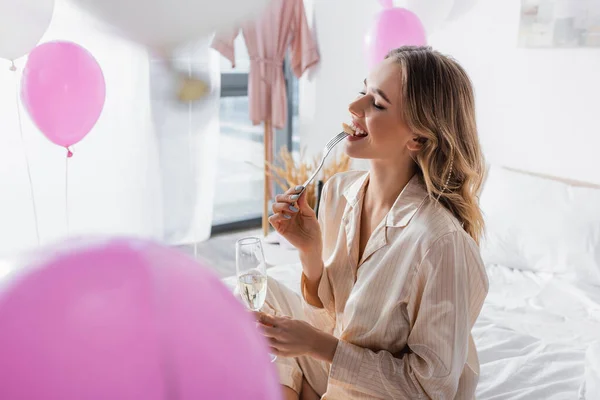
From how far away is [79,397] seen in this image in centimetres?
46

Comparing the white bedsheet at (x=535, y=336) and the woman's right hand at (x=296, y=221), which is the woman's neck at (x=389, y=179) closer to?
the woman's right hand at (x=296, y=221)

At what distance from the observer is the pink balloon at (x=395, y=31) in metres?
2.56

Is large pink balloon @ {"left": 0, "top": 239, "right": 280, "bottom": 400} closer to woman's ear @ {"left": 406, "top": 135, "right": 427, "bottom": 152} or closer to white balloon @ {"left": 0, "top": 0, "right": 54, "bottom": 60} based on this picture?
woman's ear @ {"left": 406, "top": 135, "right": 427, "bottom": 152}

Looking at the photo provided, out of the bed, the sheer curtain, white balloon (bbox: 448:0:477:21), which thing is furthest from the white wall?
the sheer curtain

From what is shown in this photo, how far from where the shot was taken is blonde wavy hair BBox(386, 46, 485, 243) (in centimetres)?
130

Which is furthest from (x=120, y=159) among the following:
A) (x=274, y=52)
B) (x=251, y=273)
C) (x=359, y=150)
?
(x=251, y=273)

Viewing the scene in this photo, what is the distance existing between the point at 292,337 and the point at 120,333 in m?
0.70

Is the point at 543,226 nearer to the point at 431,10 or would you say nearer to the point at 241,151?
the point at 431,10

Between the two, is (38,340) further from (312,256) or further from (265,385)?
(312,256)

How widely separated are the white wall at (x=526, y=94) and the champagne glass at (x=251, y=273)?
179cm

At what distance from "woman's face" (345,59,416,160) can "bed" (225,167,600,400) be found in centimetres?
68

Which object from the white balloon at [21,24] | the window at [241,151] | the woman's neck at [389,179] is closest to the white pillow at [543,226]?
the woman's neck at [389,179]

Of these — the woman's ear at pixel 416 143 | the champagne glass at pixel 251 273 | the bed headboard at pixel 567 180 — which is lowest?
the bed headboard at pixel 567 180

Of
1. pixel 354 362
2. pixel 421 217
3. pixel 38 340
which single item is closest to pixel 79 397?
pixel 38 340
